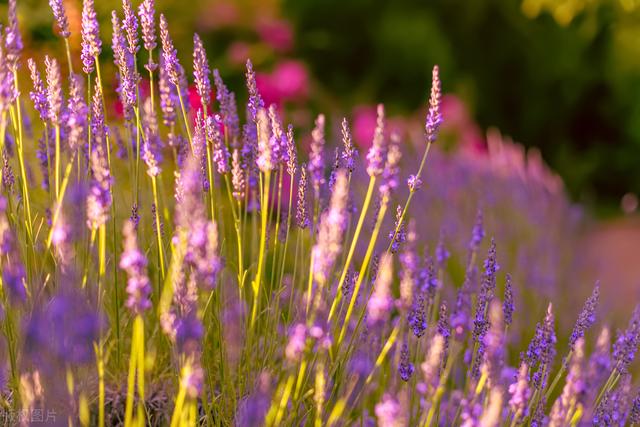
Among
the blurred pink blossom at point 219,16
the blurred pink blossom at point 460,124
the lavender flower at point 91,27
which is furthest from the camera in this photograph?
the blurred pink blossom at point 460,124

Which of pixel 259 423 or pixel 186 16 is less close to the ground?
pixel 186 16

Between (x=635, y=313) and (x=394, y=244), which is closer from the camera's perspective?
(x=635, y=313)

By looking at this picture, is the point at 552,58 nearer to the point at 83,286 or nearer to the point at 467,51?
the point at 467,51

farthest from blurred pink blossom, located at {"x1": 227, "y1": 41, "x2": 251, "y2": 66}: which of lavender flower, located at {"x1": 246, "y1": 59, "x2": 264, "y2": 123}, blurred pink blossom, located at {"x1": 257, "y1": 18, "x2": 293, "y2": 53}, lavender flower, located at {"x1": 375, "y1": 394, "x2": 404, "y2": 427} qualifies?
lavender flower, located at {"x1": 375, "y1": 394, "x2": 404, "y2": 427}

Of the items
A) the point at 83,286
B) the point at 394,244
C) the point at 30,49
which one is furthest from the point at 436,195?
the point at 83,286

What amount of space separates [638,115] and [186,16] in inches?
191

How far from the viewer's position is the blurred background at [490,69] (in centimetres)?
823

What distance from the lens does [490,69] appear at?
9.34 metres

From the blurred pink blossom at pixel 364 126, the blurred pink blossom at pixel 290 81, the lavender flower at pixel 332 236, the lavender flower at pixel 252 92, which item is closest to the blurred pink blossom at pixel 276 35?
the blurred pink blossom at pixel 290 81

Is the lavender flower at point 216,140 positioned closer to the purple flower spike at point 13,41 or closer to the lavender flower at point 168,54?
the lavender flower at point 168,54

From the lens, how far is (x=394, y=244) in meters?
2.04

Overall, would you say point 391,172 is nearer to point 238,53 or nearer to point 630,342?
point 630,342

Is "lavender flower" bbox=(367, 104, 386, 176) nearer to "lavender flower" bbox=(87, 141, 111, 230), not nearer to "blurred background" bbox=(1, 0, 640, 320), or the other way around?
"lavender flower" bbox=(87, 141, 111, 230)

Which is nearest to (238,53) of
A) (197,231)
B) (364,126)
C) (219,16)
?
(219,16)
